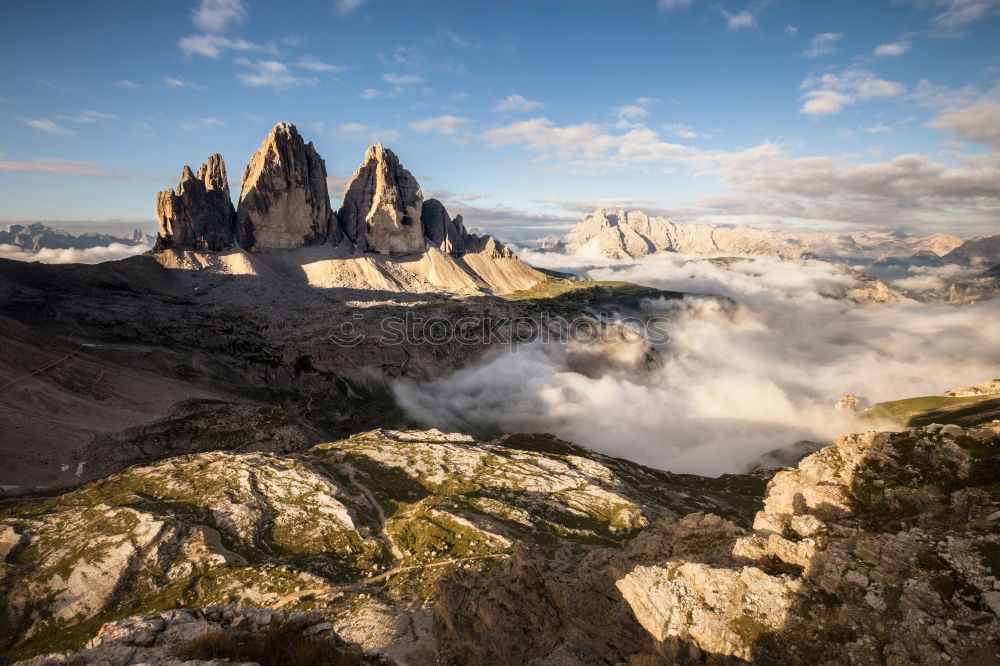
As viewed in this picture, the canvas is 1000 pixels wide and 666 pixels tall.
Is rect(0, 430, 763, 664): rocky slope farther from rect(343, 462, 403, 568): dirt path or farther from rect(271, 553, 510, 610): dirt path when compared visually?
rect(343, 462, 403, 568): dirt path

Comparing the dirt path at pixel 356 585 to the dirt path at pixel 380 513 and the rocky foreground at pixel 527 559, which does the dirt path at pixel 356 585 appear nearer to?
the rocky foreground at pixel 527 559

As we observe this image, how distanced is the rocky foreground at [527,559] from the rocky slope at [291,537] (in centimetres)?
40

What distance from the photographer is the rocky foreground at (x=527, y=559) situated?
24594mm

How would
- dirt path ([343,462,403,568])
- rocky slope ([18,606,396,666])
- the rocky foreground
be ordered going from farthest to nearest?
dirt path ([343,462,403,568])
the rocky foreground
rocky slope ([18,606,396,666])

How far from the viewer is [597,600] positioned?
1513 inches

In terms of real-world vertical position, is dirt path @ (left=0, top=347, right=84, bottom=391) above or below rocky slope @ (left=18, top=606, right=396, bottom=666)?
below

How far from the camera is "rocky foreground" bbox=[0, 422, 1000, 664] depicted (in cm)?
2459

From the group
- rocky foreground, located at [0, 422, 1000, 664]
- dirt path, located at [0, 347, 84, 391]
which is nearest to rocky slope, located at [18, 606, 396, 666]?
rocky foreground, located at [0, 422, 1000, 664]

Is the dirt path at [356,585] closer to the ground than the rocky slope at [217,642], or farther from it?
closer to the ground

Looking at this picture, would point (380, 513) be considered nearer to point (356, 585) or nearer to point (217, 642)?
point (356, 585)

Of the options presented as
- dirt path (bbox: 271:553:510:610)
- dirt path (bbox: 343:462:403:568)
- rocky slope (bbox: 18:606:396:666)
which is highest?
rocky slope (bbox: 18:606:396:666)

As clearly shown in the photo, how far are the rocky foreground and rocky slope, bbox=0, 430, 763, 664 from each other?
400 mm

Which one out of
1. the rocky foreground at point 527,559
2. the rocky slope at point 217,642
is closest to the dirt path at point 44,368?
the rocky foreground at point 527,559

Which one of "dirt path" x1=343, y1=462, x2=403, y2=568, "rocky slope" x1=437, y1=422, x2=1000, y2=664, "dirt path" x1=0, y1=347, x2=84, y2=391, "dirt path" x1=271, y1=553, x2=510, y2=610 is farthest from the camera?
"dirt path" x1=0, y1=347, x2=84, y2=391
